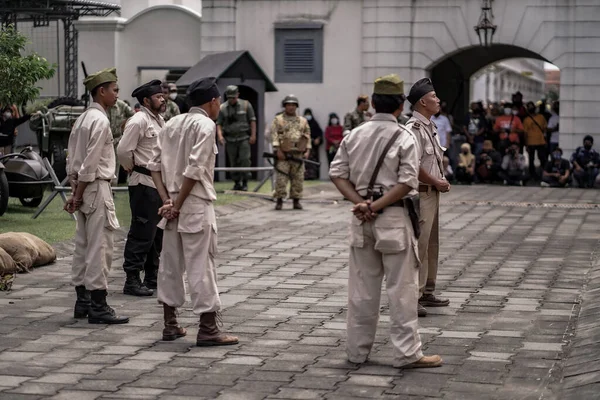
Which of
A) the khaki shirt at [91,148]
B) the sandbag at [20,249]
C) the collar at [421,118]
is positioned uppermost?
the collar at [421,118]

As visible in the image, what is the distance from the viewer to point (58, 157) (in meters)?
21.5

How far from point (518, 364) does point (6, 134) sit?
15294 millimetres

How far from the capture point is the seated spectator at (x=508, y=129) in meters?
26.7

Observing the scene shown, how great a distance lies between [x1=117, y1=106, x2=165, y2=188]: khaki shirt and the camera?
34.0 feet

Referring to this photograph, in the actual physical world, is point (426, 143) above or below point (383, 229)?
above

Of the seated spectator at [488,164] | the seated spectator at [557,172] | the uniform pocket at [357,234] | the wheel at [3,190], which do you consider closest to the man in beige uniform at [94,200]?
the uniform pocket at [357,234]

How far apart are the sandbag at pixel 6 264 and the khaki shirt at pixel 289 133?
769 cm

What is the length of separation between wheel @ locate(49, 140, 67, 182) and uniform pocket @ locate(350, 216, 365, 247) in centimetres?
1412

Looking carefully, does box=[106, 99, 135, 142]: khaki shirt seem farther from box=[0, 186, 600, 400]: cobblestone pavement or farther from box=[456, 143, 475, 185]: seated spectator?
box=[456, 143, 475, 185]: seated spectator

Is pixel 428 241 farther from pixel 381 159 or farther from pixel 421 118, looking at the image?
pixel 381 159

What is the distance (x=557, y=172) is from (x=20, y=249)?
15869mm

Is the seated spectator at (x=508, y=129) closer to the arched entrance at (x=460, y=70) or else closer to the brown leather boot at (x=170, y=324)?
the arched entrance at (x=460, y=70)

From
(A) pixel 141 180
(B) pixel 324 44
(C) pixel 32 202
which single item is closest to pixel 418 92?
(A) pixel 141 180

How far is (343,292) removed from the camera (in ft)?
35.6
